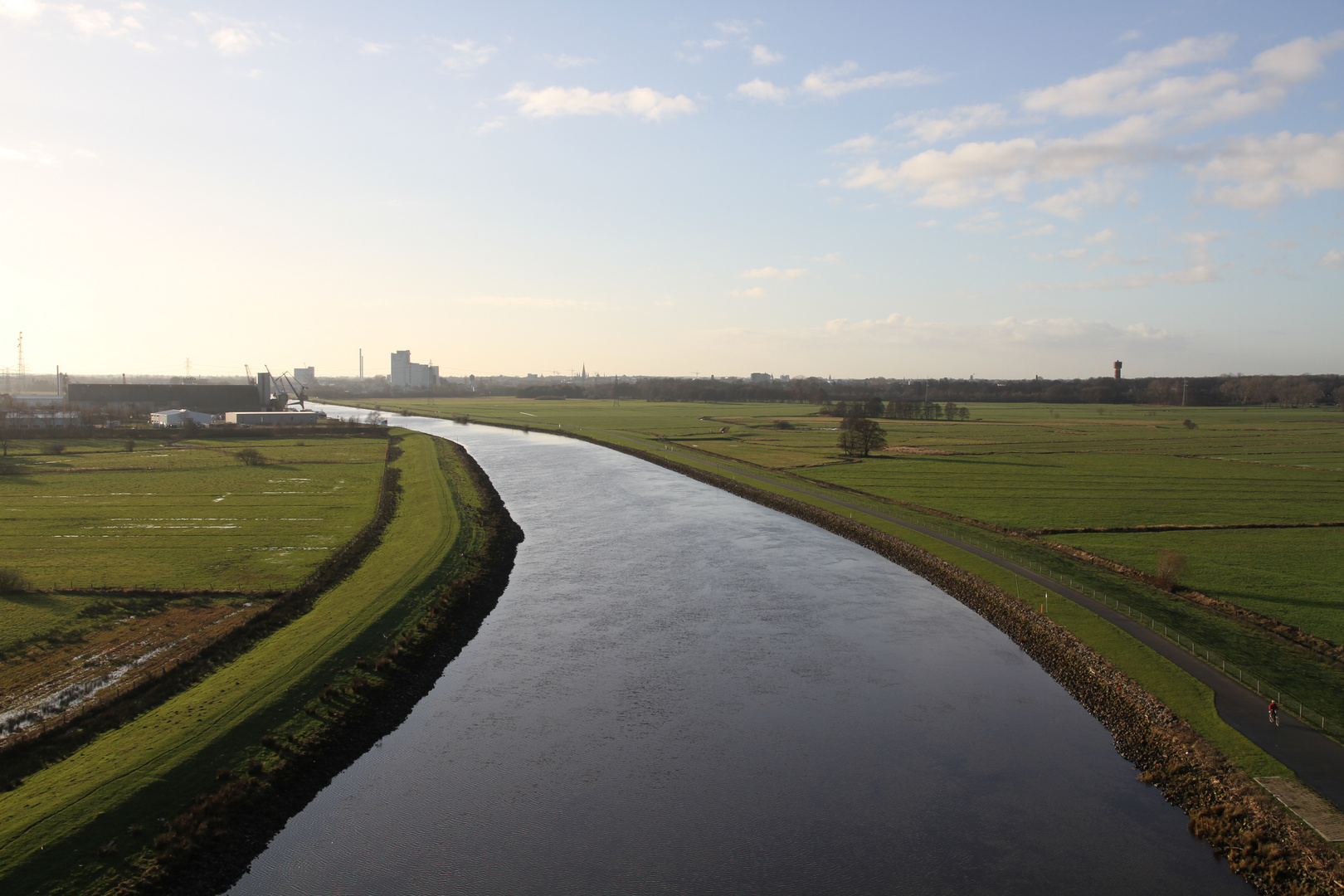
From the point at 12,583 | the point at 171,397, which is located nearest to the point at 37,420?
the point at 171,397

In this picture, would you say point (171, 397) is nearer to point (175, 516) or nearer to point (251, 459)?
point (251, 459)

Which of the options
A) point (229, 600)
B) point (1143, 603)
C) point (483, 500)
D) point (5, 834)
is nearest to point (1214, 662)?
point (1143, 603)

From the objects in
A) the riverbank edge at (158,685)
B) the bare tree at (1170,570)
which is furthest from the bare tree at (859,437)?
the riverbank edge at (158,685)

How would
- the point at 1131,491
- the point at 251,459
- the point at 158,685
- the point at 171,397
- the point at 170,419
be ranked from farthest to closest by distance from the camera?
the point at 171,397
the point at 170,419
the point at 251,459
the point at 1131,491
the point at 158,685

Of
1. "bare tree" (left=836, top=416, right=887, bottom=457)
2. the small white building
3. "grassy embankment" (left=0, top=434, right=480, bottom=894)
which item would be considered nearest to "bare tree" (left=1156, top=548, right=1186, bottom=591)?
"grassy embankment" (left=0, top=434, right=480, bottom=894)

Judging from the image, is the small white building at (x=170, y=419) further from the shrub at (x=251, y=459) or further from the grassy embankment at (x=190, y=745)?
the grassy embankment at (x=190, y=745)

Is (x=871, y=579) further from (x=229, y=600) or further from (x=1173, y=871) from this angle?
(x=229, y=600)
